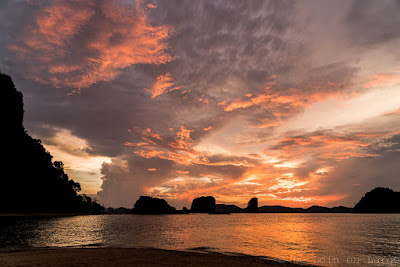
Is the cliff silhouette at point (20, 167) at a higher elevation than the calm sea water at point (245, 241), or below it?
higher

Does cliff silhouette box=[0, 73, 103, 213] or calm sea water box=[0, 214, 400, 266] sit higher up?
cliff silhouette box=[0, 73, 103, 213]

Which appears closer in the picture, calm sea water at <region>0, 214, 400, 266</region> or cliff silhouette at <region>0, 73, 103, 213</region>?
calm sea water at <region>0, 214, 400, 266</region>

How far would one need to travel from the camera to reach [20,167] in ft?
387

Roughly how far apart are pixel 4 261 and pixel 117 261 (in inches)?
327

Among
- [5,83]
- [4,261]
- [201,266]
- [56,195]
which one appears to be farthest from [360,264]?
[56,195]

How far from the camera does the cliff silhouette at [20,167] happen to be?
108062 mm

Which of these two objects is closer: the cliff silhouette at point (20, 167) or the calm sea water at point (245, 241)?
the calm sea water at point (245, 241)

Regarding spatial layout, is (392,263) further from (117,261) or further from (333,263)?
(117,261)

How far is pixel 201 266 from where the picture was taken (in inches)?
714

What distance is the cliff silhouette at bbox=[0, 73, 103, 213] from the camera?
108m

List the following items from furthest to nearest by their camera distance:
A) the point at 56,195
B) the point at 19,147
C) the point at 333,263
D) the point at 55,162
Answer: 1. the point at 55,162
2. the point at 56,195
3. the point at 19,147
4. the point at 333,263

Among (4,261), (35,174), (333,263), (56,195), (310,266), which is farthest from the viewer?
(56,195)

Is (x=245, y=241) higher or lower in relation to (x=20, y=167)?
lower

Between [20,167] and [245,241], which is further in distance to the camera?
[20,167]
